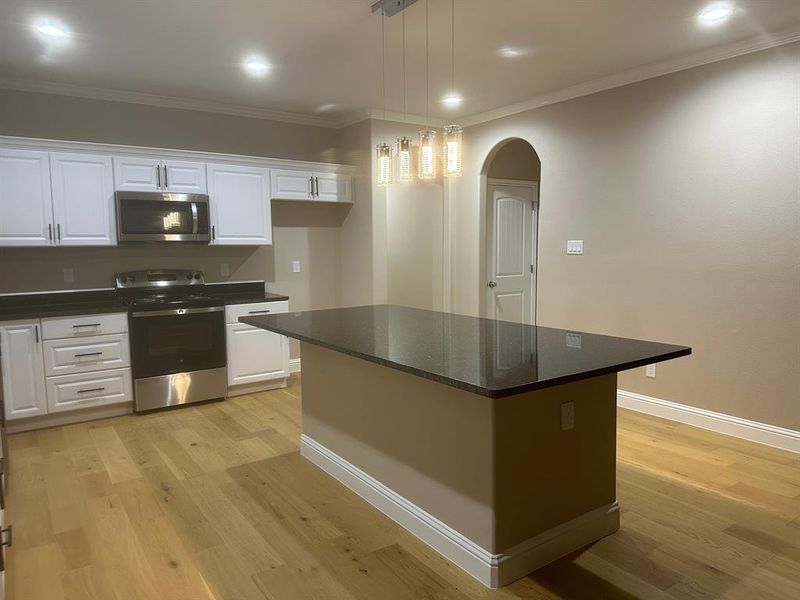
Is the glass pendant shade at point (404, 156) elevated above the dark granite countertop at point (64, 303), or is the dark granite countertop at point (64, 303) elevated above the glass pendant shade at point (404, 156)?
the glass pendant shade at point (404, 156)

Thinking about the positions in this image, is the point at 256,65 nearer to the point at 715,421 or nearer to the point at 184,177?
the point at 184,177

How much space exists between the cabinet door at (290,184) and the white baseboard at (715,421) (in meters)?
3.33

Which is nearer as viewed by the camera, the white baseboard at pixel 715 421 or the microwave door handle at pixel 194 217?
the white baseboard at pixel 715 421

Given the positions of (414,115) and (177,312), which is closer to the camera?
(177,312)

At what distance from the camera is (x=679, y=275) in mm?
4000

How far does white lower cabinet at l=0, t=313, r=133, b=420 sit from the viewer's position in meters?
3.89

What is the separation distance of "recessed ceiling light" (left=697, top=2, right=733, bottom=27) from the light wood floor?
2572 millimetres

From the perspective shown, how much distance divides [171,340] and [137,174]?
135 cm

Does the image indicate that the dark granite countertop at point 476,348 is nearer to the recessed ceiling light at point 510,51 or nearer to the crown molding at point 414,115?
the recessed ceiling light at point 510,51

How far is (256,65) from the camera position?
392 centimetres

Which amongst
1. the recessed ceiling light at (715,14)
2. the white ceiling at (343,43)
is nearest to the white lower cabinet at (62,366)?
the white ceiling at (343,43)

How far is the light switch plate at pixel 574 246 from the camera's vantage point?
464 cm

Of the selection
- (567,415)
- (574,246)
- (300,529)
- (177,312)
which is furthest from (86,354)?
(574,246)

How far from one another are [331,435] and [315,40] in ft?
7.94
